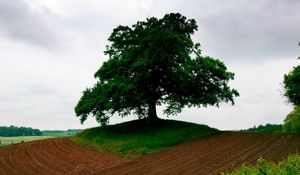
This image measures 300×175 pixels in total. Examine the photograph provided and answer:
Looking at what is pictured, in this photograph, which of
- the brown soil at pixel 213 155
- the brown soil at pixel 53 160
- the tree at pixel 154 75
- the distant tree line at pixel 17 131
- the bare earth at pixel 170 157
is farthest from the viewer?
the distant tree line at pixel 17 131

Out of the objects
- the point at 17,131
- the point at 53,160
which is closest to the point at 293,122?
the point at 53,160

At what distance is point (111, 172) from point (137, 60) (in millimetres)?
19656

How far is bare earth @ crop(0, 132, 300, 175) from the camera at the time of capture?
30970mm

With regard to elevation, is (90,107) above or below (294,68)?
below

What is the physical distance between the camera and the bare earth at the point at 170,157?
102 ft

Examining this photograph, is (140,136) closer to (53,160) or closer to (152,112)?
(152,112)

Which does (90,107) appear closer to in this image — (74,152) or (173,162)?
(74,152)

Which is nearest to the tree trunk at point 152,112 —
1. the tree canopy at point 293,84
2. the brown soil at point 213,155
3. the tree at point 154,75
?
the tree at point 154,75

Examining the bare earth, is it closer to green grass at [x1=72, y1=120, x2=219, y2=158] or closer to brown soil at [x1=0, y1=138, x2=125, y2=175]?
brown soil at [x1=0, y1=138, x2=125, y2=175]

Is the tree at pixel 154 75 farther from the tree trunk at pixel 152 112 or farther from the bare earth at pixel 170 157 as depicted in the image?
the bare earth at pixel 170 157

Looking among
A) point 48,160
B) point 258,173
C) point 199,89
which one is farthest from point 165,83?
point 258,173

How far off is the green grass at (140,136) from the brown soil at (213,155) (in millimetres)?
2541

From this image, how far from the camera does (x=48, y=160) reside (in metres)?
38.2

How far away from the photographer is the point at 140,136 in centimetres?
4597
